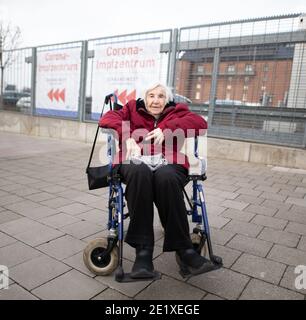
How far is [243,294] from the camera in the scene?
6.84ft

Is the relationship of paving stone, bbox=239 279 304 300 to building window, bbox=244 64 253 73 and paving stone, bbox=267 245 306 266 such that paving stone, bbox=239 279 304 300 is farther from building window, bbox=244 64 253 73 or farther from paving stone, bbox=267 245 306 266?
building window, bbox=244 64 253 73

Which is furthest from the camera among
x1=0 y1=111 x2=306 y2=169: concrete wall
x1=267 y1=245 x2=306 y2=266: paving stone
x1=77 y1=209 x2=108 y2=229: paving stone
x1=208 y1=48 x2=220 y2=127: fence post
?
x1=208 y1=48 x2=220 y2=127: fence post

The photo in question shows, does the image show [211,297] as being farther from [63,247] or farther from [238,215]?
[238,215]

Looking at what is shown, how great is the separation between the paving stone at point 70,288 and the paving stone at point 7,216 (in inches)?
49.8

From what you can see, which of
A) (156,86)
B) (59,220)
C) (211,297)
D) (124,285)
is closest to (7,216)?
(59,220)

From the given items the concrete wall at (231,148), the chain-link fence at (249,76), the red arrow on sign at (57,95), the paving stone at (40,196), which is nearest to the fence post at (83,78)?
the concrete wall at (231,148)

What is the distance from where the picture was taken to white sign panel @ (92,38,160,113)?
304 inches

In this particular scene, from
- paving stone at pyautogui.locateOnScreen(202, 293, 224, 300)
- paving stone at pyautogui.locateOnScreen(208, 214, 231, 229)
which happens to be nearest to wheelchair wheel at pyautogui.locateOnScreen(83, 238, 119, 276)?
paving stone at pyautogui.locateOnScreen(202, 293, 224, 300)

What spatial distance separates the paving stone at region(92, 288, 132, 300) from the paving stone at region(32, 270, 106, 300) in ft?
0.11

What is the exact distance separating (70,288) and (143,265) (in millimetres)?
501

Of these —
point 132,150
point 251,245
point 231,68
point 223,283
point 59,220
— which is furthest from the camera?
point 231,68

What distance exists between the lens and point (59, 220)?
323 cm

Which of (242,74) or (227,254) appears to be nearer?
(227,254)
